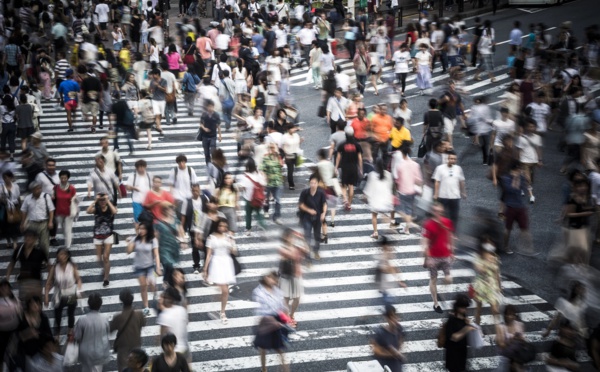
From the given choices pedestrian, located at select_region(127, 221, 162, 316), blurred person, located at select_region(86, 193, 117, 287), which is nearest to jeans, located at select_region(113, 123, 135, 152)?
blurred person, located at select_region(86, 193, 117, 287)

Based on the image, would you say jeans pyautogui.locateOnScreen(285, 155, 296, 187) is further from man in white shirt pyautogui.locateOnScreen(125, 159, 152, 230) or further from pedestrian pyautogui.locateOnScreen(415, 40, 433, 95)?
pedestrian pyautogui.locateOnScreen(415, 40, 433, 95)

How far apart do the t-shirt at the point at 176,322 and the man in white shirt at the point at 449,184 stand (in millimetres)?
5913

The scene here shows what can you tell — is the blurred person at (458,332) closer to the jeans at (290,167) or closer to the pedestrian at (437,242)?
the pedestrian at (437,242)

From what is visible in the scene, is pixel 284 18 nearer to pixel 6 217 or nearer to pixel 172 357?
pixel 6 217

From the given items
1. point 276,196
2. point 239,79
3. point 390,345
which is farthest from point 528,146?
point 239,79

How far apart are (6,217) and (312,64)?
1288 cm

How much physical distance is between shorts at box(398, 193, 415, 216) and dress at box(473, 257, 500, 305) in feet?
12.9

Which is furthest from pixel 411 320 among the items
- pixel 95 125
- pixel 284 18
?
pixel 284 18

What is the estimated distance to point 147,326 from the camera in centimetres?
1217

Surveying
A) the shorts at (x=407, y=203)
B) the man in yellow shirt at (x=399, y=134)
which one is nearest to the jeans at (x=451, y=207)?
the shorts at (x=407, y=203)

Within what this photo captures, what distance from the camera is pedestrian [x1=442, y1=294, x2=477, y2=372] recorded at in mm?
9641

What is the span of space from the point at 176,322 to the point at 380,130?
8578mm

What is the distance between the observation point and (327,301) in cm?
1288

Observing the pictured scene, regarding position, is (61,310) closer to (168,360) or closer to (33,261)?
(33,261)
